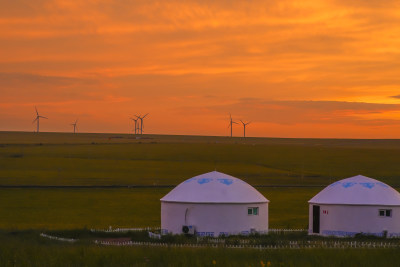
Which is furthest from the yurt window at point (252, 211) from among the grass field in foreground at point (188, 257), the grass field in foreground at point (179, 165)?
the grass field in foreground at point (179, 165)

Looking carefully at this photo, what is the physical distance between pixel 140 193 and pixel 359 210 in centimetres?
4450

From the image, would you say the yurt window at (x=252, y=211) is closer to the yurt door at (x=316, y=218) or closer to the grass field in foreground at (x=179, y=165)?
the yurt door at (x=316, y=218)

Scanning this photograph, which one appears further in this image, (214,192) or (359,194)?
(359,194)

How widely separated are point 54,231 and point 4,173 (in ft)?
228

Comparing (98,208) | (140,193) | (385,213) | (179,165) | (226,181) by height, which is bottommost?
(98,208)

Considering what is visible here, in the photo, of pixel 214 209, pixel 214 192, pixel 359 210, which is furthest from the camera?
pixel 214 192

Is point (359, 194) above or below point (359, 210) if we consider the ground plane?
above

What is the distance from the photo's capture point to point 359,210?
4484 centimetres

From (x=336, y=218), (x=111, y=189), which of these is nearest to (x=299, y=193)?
(x=111, y=189)

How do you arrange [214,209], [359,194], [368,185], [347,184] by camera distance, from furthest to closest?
[347,184]
[368,185]
[359,194]
[214,209]

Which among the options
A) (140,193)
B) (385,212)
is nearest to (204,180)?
(385,212)

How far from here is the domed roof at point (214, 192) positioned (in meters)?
44.8

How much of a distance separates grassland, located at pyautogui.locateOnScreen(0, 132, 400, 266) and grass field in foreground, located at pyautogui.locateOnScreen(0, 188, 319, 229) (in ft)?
0.29

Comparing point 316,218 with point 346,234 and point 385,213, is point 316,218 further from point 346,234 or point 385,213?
point 385,213
